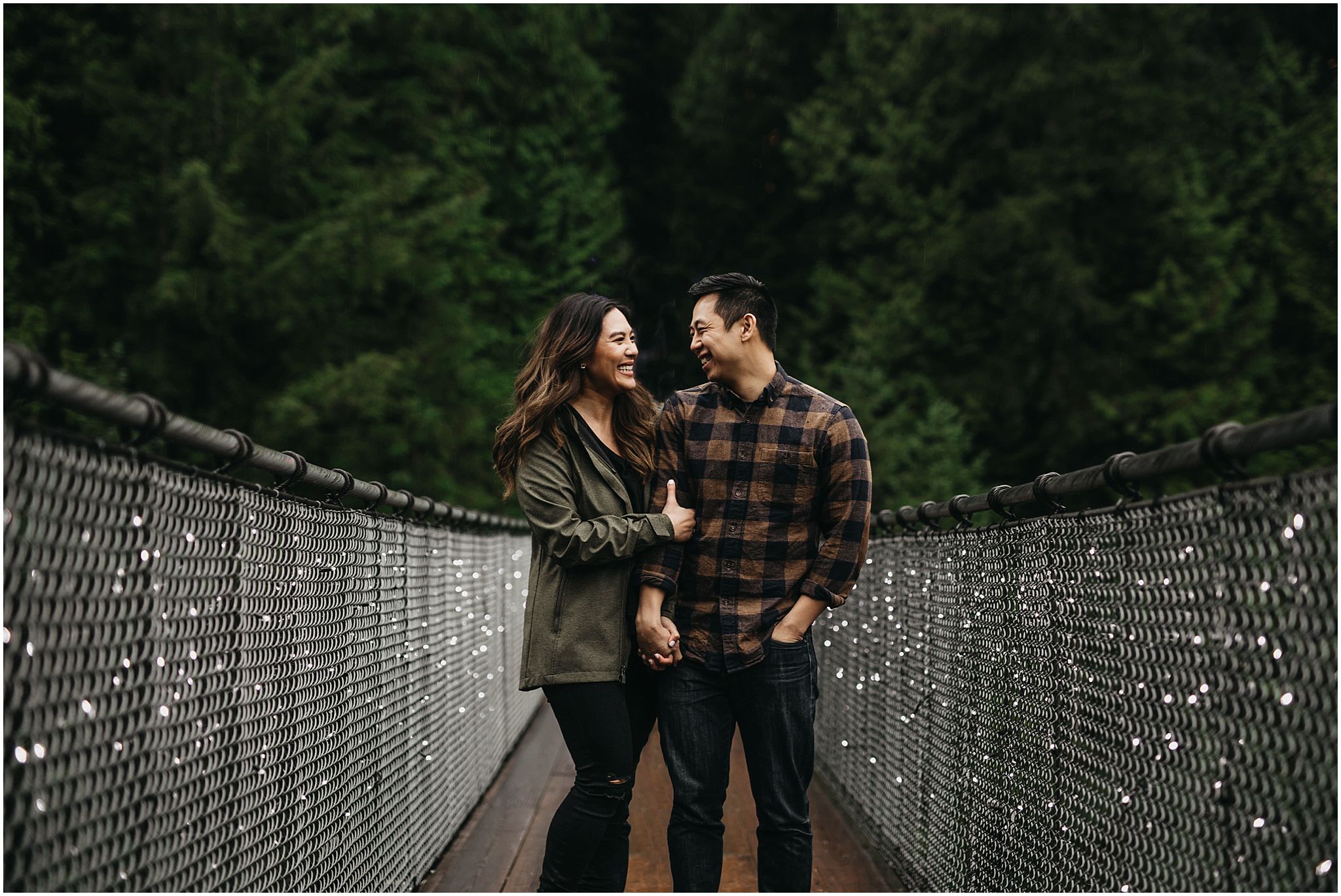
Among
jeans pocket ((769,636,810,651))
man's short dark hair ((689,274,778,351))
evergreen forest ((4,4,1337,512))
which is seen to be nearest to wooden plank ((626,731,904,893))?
jeans pocket ((769,636,810,651))

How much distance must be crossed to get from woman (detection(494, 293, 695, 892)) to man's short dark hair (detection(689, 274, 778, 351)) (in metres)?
0.31

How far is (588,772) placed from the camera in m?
3.29

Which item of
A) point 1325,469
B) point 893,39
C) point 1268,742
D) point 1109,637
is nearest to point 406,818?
point 1109,637

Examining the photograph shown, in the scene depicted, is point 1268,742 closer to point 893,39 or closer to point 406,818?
point 406,818

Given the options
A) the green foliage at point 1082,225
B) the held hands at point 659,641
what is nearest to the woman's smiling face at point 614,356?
the held hands at point 659,641

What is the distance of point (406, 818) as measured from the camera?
4.02 meters

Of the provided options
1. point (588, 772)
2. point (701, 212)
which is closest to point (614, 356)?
point (588, 772)

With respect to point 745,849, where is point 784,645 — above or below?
above

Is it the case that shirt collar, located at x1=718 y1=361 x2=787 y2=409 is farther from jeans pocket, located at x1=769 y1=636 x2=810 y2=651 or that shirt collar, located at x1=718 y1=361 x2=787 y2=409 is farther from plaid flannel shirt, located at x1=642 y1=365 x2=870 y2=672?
jeans pocket, located at x1=769 y1=636 x2=810 y2=651

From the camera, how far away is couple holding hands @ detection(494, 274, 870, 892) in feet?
10.5

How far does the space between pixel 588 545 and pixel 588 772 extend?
639 millimetres

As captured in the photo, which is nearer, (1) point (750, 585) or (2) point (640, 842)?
(1) point (750, 585)

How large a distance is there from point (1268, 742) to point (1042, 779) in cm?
125

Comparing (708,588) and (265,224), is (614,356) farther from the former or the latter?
(265,224)
